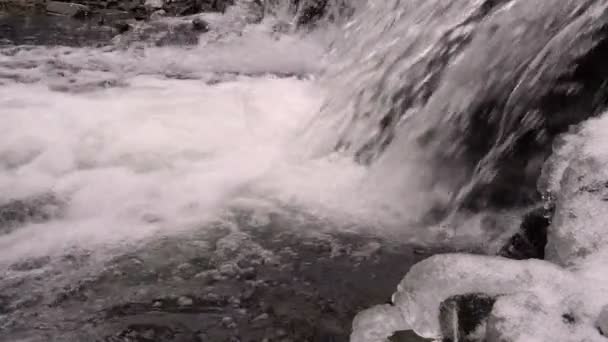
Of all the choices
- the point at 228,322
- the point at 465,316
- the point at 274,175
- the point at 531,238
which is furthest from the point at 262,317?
the point at 274,175

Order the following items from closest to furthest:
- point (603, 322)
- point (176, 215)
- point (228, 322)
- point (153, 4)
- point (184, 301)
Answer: point (603, 322)
point (228, 322)
point (184, 301)
point (176, 215)
point (153, 4)

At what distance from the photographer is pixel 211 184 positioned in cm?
430

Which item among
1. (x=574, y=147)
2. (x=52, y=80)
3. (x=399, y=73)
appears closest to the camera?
(x=574, y=147)

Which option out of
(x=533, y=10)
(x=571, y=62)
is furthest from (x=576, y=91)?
(x=533, y=10)

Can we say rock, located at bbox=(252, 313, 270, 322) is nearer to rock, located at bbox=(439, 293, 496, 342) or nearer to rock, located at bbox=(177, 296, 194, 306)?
rock, located at bbox=(177, 296, 194, 306)

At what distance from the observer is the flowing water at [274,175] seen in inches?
118

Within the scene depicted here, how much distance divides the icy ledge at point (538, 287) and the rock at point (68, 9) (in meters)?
8.14

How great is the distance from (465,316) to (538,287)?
298mm

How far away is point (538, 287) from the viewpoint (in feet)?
7.64

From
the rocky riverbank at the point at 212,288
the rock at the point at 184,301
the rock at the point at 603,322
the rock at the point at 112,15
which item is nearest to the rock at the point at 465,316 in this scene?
the rocky riverbank at the point at 212,288

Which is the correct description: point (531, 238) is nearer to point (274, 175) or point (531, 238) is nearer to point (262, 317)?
point (262, 317)

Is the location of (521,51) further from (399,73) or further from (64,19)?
(64,19)

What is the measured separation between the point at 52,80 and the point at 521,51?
4.55 metres

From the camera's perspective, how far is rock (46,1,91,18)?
367 inches
